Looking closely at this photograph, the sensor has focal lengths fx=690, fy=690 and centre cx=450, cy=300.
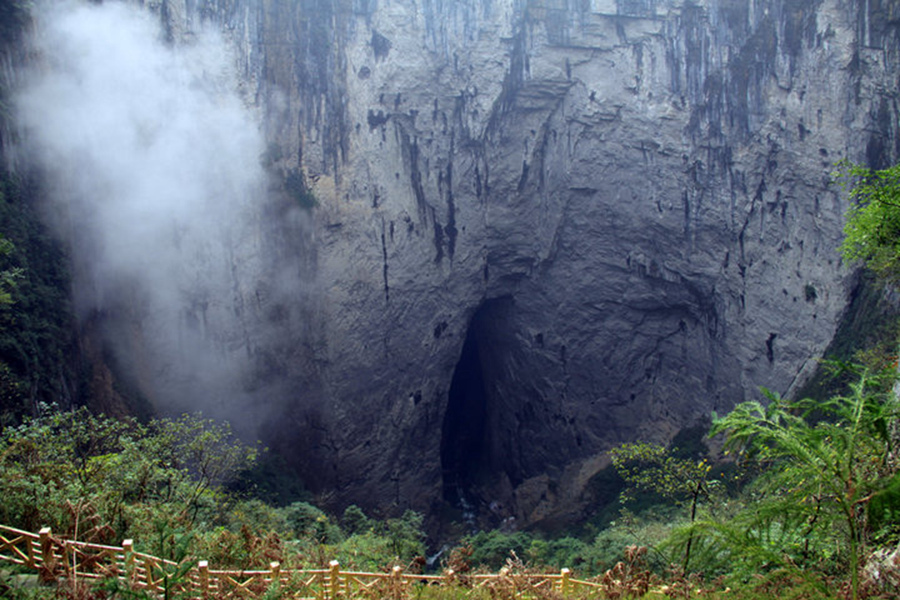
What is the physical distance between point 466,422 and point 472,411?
0.58 meters

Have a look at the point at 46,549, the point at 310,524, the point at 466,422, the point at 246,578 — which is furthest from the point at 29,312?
the point at 466,422

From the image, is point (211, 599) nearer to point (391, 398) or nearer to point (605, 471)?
point (391, 398)

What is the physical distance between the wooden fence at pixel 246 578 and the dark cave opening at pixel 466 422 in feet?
69.6

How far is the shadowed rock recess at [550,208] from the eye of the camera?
72.3 ft

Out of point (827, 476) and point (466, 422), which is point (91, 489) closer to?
point (827, 476)

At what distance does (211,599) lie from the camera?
285 inches

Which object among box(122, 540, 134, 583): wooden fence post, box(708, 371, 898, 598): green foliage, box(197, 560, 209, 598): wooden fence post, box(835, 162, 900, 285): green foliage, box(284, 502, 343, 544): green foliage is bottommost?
box(284, 502, 343, 544): green foliage

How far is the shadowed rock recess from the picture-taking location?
22.0 metres

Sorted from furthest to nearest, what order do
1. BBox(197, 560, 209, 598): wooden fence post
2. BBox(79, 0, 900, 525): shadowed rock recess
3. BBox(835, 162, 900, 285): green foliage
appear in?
BBox(79, 0, 900, 525): shadowed rock recess < BBox(835, 162, 900, 285): green foliage < BBox(197, 560, 209, 598): wooden fence post

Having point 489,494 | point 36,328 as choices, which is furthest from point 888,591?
point 489,494

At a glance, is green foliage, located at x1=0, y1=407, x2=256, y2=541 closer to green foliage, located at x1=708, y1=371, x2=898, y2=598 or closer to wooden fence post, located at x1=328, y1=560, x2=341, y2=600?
wooden fence post, located at x1=328, y1=560, x2=341, y2=600

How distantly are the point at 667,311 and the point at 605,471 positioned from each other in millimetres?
6581

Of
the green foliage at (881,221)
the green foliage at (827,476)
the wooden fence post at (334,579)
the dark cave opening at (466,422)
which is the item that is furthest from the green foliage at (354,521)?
the green foliage at (827,476)

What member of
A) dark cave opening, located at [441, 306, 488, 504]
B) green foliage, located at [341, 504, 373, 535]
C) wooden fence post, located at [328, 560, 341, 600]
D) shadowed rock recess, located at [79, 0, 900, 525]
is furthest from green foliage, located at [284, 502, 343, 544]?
dark cave opening, located at [441, 306, 488, 504]
